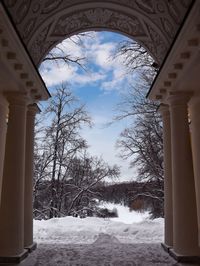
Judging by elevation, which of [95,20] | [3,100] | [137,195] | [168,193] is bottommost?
[137,195]

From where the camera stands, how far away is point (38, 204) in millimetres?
32531

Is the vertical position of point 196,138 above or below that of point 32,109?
below

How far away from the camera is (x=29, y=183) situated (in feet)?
41.8

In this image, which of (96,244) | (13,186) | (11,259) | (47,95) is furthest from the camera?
(96,244)

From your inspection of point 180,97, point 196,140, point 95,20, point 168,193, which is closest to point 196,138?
point 196,140

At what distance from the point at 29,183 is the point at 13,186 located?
1978mm

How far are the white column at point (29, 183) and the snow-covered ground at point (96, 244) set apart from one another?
59cm

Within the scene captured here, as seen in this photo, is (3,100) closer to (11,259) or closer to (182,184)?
(11,259)

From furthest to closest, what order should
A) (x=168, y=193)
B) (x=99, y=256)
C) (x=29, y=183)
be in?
(x=29, y=183) → (x=168, y=193) → (x=99, y=256)

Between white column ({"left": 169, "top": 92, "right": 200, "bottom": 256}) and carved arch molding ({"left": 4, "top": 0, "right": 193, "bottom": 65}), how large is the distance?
6.86ft

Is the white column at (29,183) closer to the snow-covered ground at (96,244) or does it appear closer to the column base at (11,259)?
the snow-covered ground at (96,244)

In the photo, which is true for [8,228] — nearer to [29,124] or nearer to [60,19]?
[29,124]

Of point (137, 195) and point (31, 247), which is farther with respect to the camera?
point (137, 195)

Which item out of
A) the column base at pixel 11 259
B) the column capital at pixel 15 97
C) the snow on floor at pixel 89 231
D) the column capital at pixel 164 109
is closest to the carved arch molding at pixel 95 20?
the column capital at pixel 164 109
